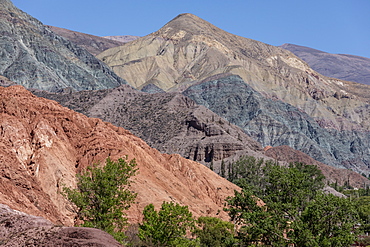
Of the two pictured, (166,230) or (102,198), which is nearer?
(102,198)

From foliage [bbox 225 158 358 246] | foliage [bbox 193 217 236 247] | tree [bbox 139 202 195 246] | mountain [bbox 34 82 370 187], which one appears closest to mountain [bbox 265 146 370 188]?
mountain [bbox 34 82 370 187]

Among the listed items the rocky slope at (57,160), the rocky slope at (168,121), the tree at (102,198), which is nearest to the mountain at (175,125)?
the rocky slope at (168,121)

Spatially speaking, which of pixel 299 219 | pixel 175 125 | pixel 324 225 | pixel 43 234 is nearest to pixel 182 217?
pixel 299 219

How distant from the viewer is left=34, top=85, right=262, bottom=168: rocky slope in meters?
156

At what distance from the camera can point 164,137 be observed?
6501 inches

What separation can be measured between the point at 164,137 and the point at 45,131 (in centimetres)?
10493

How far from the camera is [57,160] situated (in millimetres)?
58031

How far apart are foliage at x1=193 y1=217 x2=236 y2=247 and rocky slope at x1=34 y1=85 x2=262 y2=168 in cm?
8795

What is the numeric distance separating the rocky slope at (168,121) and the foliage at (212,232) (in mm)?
87954

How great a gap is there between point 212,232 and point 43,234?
37.5 metres

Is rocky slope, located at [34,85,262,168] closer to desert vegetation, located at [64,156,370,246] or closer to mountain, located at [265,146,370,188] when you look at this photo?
mountain, located at [265,146,370,188]

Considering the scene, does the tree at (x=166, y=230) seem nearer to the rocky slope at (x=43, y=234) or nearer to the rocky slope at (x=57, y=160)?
the rocky slope at (x=57, y=160)

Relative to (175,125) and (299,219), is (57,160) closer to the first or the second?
(299,219)

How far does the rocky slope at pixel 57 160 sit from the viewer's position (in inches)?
1934
